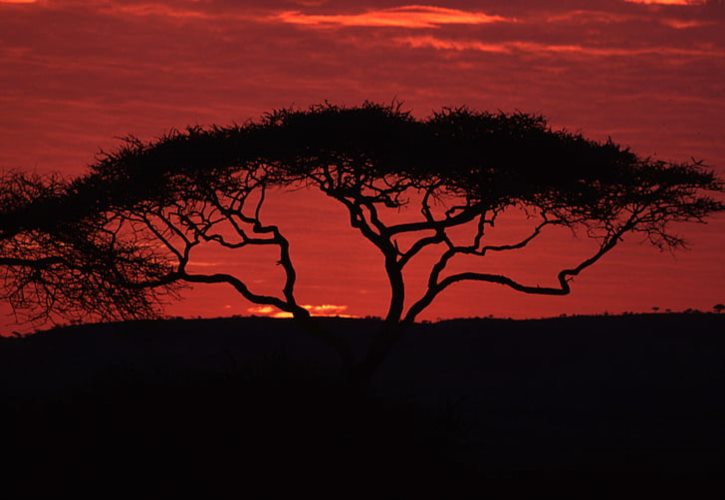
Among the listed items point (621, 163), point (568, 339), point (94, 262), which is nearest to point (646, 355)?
point (568, 339)

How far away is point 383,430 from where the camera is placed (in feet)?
60.6

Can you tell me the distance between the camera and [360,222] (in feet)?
97.3

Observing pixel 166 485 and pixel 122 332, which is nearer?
pixel 166 485

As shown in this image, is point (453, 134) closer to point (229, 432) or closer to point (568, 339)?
point (568, 339)

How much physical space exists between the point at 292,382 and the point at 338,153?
1106 cm

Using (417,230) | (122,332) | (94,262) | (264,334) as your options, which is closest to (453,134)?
(417,230)

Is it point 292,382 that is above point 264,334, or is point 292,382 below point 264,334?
above

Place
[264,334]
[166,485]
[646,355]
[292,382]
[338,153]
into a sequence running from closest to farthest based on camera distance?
[166,485], [292,382], [338,153], [646,355], [264,334]

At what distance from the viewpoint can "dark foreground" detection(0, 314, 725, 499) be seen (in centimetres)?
1738

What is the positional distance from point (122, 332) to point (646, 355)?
1567cm

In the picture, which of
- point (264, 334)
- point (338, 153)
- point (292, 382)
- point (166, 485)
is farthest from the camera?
point (264, 334)

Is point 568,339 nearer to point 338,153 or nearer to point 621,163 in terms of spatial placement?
point 621,163

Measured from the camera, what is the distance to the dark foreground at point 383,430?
1738 cm

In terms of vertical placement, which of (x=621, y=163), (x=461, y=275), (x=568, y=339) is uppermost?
(x=621, y=163)
